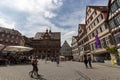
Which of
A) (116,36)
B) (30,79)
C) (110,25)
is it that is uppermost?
(110,25)

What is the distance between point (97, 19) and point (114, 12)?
9.20 meters

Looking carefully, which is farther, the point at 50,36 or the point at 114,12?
the point at 50,36

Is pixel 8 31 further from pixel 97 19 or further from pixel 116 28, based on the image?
pixel 116 28

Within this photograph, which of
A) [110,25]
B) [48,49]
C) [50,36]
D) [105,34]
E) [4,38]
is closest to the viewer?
[110,25]

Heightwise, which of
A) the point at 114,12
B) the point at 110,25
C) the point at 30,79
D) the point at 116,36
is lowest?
the point at 30,79

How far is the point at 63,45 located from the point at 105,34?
2489 inches

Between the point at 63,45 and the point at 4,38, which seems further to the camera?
the point at 63,45

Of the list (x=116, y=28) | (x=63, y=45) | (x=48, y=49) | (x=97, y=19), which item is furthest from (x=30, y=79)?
(x=63, y=45)

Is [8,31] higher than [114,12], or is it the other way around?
[8,31]

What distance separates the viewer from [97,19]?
3678 cm

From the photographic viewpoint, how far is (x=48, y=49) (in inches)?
3206

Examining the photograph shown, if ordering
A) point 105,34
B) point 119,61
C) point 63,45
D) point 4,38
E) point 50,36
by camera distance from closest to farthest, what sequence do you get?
point 119,61 → point 105,34 → point 4,38 → point 50,36 → point 63,45

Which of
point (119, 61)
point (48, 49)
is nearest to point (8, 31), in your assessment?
point (48, 49)

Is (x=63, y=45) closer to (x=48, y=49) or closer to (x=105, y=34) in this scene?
(x=48, y=49)
